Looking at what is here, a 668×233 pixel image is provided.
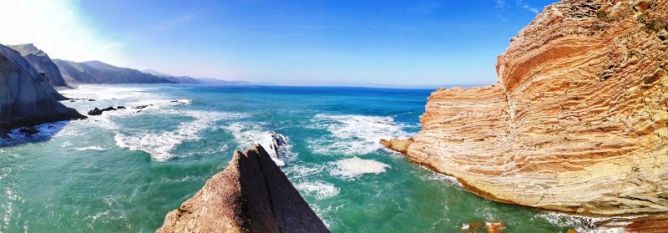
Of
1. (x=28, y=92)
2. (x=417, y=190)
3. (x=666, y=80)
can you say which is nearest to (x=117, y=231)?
(x=417, y=190)

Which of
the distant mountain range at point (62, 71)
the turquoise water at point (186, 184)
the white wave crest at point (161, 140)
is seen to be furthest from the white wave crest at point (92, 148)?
the distant mountain range at point (62, 71)

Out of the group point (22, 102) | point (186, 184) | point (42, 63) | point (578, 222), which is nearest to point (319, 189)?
point (186, 184)

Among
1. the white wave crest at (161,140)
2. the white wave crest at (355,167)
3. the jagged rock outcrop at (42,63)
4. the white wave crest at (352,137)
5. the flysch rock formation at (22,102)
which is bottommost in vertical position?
the white wave crest at (355,167)

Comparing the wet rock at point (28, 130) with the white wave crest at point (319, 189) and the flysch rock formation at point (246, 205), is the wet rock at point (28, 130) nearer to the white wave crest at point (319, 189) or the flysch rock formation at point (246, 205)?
the white wave crest at point (319, 189)

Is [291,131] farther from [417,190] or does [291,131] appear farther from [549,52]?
[549,52]

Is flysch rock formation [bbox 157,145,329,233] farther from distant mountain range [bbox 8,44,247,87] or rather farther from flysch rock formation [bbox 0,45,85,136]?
distant mountain range [bbox 8,44,247,87]

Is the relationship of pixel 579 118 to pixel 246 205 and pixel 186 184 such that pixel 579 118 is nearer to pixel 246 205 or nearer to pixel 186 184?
pixel 246 205

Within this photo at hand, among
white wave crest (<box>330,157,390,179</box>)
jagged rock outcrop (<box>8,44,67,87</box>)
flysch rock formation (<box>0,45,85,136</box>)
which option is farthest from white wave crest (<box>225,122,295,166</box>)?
jagged rock outcrop (<box>8,44,67,87</box>)

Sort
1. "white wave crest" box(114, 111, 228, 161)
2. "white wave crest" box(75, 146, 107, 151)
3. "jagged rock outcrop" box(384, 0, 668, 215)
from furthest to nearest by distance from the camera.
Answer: "white wave crest" box(75, 146, 107, 151), "white wave crest" box(114, 111, 228, 161), "jagged rock outcrop" box(384, 0, 668, 215)
